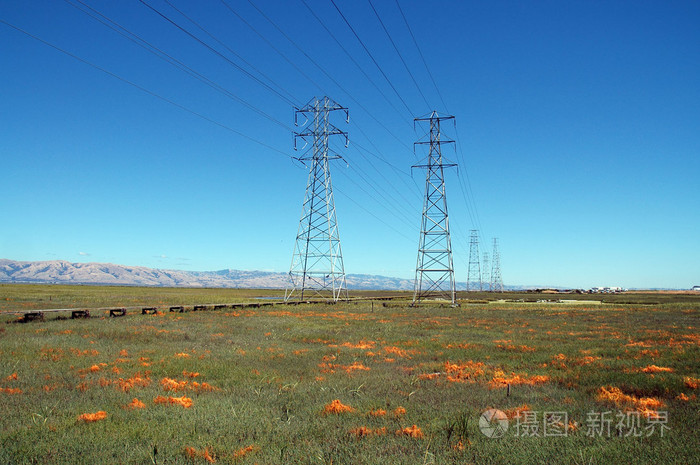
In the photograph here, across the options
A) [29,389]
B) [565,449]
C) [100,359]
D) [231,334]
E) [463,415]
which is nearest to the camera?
[565,449]

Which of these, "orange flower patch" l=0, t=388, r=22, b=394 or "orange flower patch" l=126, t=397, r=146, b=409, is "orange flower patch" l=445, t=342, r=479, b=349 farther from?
"orange flower patch" l=0, t=388, r=22, b=394

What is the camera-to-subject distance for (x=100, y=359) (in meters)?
18.4

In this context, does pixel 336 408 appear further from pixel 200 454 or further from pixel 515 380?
pixel 515 380

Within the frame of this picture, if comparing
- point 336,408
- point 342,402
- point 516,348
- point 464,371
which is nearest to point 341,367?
point 464,371

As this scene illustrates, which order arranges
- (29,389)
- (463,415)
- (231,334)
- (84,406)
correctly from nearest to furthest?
(463,415)
(84,406)
(29,389)
(231,334)

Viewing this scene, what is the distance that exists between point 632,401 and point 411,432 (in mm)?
6911

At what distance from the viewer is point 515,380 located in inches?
590

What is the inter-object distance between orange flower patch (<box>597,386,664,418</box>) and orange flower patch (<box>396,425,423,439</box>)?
591 centimetres

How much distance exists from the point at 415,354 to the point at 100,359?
45.0ft

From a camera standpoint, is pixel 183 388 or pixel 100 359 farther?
pixel 100 359

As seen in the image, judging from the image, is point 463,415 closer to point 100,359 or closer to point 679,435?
point 679,435

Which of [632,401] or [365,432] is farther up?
[632,401]

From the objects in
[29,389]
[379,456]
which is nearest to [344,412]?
[379,456]

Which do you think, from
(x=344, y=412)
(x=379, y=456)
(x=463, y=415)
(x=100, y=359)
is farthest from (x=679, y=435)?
(x=100, y=359)
